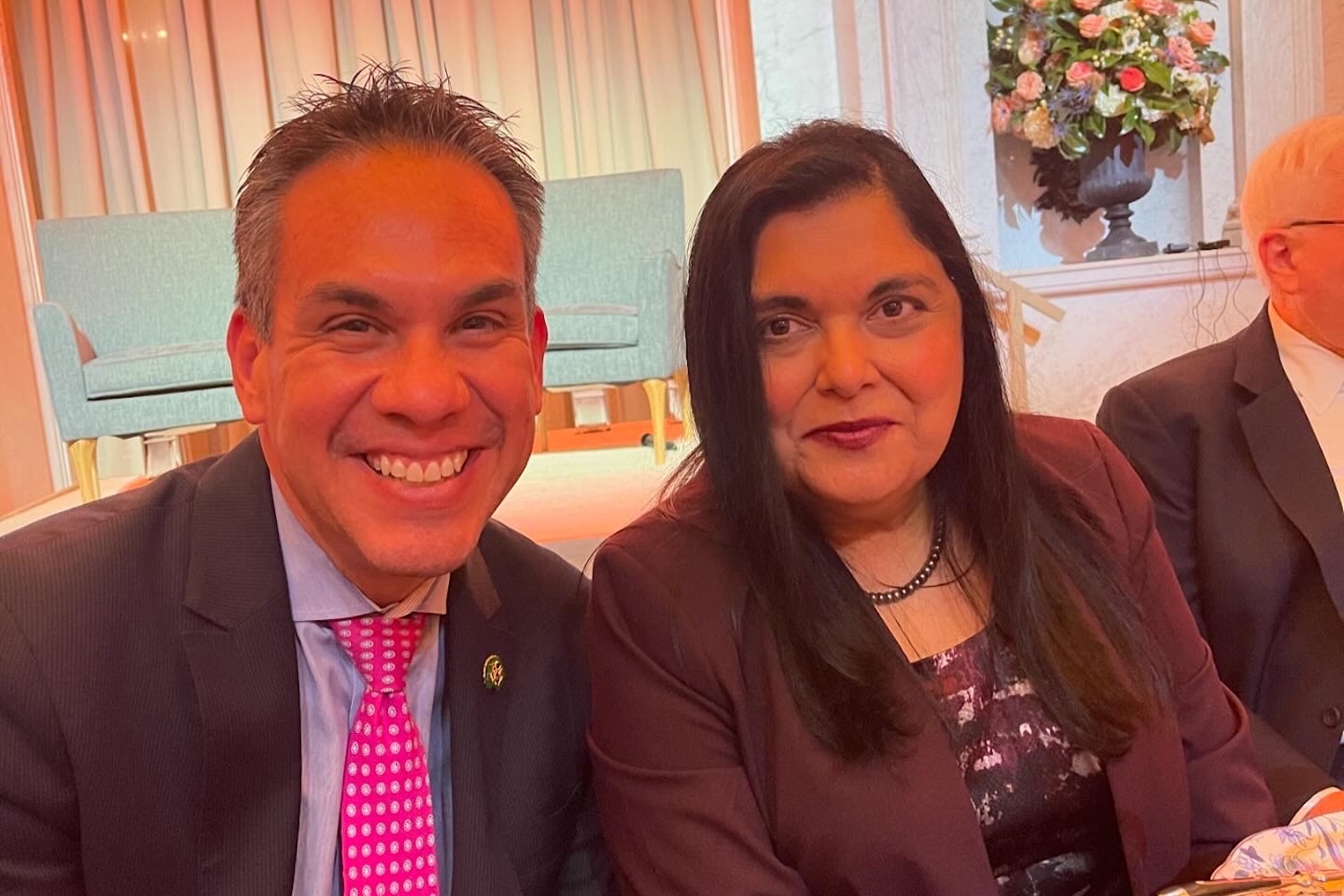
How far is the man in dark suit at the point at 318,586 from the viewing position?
1.15 meters

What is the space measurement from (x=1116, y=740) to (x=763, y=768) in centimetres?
39

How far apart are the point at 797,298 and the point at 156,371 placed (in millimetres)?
3621

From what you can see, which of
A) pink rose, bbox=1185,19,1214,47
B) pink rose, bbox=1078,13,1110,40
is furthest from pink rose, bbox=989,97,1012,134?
pink rose, bbox=1185,19,1214,47

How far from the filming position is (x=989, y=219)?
13.7 ft

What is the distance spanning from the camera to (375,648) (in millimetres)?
1276

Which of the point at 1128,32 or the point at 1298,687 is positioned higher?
the point at 1128,32

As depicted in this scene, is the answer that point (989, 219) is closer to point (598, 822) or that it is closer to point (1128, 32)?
point (1128, 32)

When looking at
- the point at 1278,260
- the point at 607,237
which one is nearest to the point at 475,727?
the point at 1278,260

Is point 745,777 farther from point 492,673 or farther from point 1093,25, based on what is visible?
point 1093,25

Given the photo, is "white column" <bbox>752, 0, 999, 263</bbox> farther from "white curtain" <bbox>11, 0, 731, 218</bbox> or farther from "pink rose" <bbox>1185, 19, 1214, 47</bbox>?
"white curtain" <bbox>11, 0, 731, 218</bbox>

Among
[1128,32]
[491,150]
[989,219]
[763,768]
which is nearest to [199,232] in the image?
[989,219]

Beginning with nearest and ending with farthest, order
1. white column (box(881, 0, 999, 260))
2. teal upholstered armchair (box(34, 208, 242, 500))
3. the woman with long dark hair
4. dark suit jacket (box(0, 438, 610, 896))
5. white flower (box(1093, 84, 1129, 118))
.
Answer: dark suit jacket (box(0, 438, 610, 896))
the woman with long dark hair
white flower (box(1093, 84, 1129, 118))
white column (box(881, 0, 999, 260))
teal upholstered armchair (box(34, 208, 242, 500))

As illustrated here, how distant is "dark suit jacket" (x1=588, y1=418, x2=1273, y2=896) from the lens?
3.95 ft

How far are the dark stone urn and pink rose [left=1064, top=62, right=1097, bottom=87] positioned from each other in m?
0.28
